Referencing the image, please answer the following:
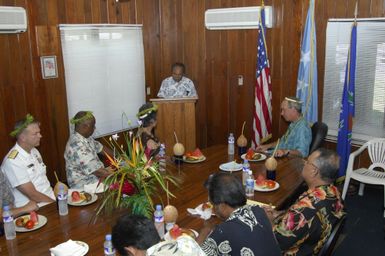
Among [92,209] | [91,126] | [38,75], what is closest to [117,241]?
[92,209]

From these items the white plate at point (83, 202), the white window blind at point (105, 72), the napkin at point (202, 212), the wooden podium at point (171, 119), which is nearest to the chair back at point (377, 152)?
the wooden podium at point (171, 119)

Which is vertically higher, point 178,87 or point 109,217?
point 178,87

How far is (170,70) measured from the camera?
6.48 m

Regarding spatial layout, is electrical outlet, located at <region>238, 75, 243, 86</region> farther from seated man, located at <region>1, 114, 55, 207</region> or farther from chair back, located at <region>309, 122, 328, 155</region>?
seated man, located at <region>1, 114, 55, 207</region>

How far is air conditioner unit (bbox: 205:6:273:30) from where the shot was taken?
17.9 feet

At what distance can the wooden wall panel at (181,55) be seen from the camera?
463 centimetres

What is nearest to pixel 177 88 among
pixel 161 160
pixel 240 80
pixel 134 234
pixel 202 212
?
pixel 240 80

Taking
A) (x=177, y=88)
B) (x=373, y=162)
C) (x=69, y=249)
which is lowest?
(x=373, y=162)

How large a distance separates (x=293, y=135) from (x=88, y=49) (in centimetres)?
292

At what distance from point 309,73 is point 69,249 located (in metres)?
3.79

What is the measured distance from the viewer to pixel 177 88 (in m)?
5.89

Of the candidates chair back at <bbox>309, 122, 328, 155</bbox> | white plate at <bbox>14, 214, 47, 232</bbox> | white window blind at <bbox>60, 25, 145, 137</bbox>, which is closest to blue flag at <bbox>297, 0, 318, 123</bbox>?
chair back at <bbox>309, 122, 328, 155</bbox>

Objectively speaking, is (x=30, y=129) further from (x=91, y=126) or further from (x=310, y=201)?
(x=310, y=201)

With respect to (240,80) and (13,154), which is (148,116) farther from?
(240,80)
